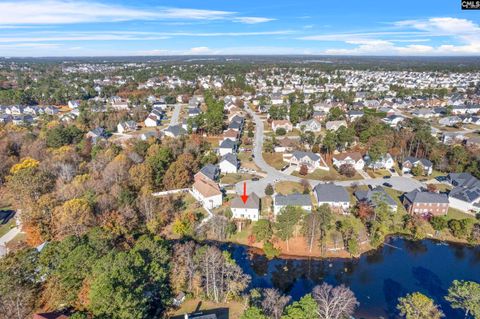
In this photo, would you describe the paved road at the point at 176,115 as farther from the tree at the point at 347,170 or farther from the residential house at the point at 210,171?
the tree at the point at 347,170

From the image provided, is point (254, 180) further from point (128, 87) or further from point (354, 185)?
point (128, 87)

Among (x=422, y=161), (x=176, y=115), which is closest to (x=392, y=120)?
(x=422, y=161)

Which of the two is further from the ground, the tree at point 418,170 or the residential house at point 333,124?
the residential house at point 333,124

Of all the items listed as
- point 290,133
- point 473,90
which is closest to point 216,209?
point 290,133

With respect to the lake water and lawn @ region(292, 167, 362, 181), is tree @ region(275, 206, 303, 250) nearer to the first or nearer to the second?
the lake water

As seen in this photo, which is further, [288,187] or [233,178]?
[233,178]

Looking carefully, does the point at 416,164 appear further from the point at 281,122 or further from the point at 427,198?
the point at 281,122

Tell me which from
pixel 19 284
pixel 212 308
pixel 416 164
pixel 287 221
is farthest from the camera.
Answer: pixel 416 164
